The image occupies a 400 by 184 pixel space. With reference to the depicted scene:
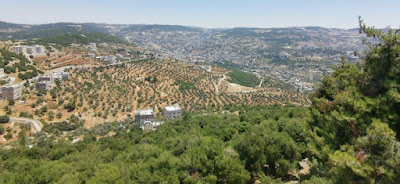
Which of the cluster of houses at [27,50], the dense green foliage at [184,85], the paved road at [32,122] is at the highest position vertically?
the cluster of houses at [27,50]

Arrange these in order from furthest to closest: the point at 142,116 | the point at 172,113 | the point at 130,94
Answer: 1. the point at 130,94
2. the point at 172,113
3. the point at 142,116

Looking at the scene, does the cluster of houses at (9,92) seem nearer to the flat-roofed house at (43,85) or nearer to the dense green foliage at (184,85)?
the flat-roofed house at (43,85)

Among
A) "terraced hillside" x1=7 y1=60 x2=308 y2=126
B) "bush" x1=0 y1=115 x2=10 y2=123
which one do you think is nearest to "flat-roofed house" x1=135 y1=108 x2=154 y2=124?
"terraced hillside" x1=7 y1=60 x2=308 y2=126

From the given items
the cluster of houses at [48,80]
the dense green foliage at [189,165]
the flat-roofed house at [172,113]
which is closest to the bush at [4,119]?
the cluster of houses at [48,80]

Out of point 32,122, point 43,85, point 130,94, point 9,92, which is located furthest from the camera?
point 130,94

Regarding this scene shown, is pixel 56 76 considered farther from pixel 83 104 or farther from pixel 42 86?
pixel 83 104

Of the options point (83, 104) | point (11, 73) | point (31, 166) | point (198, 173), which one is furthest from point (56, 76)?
point (198, 173)

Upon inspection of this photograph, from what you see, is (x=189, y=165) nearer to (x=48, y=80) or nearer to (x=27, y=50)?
(x=48, y=80)

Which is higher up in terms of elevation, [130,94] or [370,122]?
[370,122]

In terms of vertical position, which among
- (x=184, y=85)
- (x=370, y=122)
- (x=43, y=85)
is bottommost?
(x=184, y=85)

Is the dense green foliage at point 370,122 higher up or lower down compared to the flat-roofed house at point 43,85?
higher up

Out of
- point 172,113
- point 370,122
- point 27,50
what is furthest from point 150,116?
point 27,50

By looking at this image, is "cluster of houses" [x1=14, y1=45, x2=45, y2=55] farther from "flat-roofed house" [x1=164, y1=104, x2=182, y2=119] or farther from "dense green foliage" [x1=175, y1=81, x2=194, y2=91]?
"flat-roofed house" [x1=164, y1=104, x2=182, y2=119]

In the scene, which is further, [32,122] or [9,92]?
[9,92]
